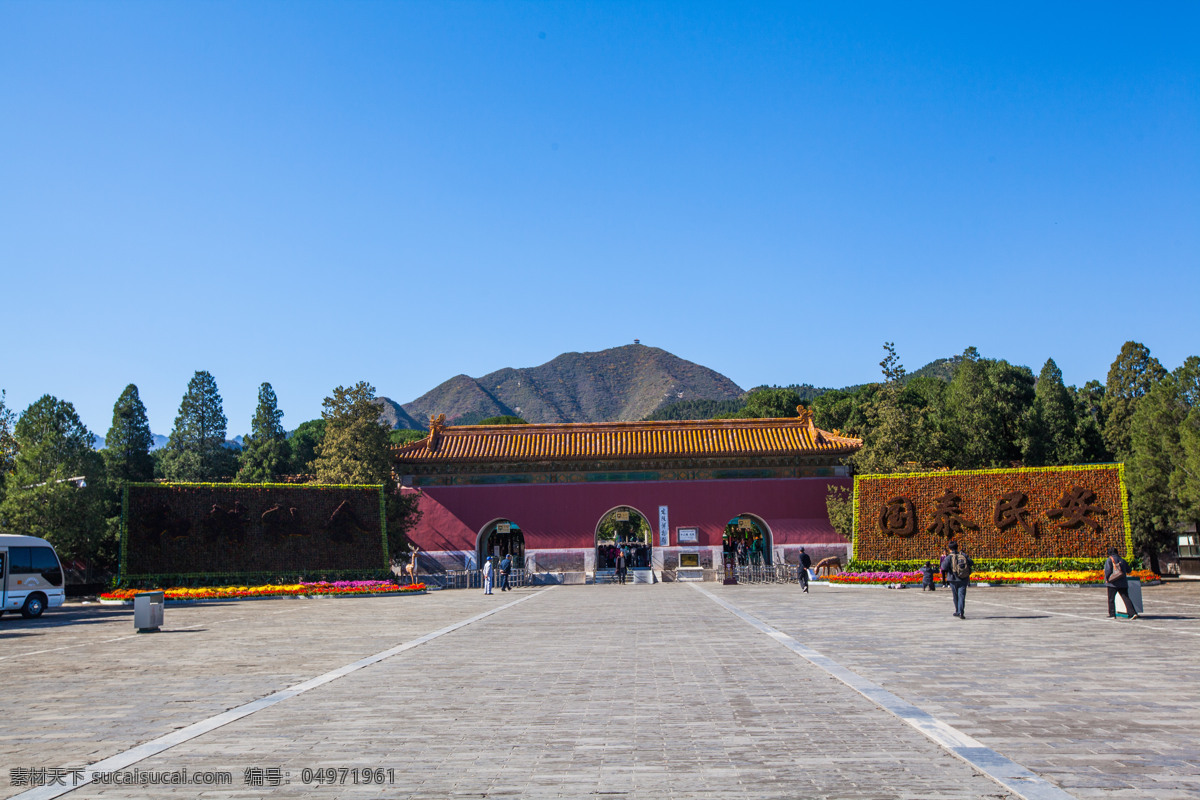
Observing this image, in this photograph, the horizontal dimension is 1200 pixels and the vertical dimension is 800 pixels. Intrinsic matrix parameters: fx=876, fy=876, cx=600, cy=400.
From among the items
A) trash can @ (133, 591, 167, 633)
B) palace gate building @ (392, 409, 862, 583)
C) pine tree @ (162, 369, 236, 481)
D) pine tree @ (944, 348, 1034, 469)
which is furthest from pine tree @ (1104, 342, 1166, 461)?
pine tree @ (162, 369, 236, 481)

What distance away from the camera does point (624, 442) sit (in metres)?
39.4

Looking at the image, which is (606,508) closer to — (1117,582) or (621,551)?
(621,551)

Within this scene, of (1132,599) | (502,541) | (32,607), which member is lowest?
(32,607)

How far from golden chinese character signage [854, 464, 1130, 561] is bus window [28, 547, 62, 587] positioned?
24.8 m

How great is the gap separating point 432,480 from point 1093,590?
85.1 feet

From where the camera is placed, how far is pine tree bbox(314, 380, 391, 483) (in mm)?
35219

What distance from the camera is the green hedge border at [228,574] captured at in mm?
28547

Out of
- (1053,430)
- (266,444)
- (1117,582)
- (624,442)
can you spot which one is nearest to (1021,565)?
(1117,582)

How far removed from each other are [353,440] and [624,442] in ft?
38.5

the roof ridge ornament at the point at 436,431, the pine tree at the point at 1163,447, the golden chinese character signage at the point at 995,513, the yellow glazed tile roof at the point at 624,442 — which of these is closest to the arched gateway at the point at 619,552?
the yellow glazed tile roof at the point at 624,442

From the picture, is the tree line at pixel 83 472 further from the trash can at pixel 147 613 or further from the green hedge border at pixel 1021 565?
the green hedge border at pixel 1021 565

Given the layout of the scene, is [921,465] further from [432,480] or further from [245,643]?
[245,643]

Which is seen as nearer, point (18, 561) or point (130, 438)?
point (18, 561)

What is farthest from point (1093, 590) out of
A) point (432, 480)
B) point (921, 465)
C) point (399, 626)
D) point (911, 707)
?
point (432, 480)
